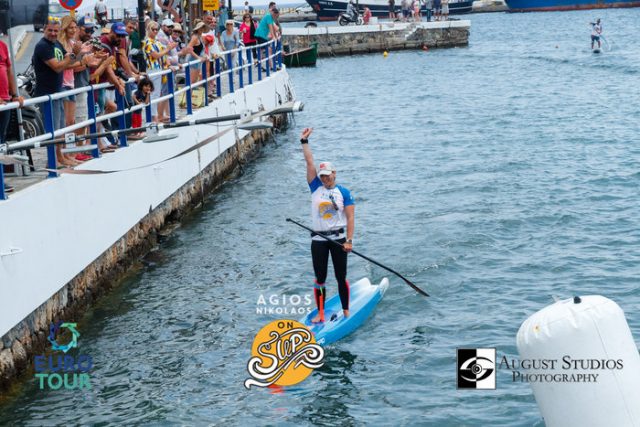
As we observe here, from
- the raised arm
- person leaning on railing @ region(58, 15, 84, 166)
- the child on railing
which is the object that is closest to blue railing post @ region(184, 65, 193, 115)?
the child on railing

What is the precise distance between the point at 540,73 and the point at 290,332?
140ft

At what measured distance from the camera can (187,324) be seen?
13664mm

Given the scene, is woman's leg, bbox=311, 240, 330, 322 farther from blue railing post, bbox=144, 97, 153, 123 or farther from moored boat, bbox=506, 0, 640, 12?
moored boat, bbox=506, 0, 640, 12

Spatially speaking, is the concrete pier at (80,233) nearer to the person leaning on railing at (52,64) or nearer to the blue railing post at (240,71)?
the person leaning on railing at (52,64)

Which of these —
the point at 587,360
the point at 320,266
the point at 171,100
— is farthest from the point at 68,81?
the point at 587,360

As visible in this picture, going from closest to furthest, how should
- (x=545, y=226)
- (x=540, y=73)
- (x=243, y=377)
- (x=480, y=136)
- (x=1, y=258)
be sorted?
(x=1, y=258), (x=243, y=377), (x=545, y=226), (x=480, y=136), (x=540, y=73)

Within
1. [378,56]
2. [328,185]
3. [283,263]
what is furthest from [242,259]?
[378,56]

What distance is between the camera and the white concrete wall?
36.9ft

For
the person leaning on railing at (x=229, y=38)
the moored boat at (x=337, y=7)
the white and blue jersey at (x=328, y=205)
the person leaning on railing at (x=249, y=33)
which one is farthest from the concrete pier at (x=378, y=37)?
the white and blue jersey at (x=328, y=205)

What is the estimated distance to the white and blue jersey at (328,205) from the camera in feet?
40.7

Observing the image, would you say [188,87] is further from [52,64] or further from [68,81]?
[52,64]

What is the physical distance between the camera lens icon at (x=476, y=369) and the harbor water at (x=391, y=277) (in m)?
0.20

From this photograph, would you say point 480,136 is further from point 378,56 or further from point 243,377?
point 378,56

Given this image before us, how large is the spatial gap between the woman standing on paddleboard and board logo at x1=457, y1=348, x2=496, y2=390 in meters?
1.87
